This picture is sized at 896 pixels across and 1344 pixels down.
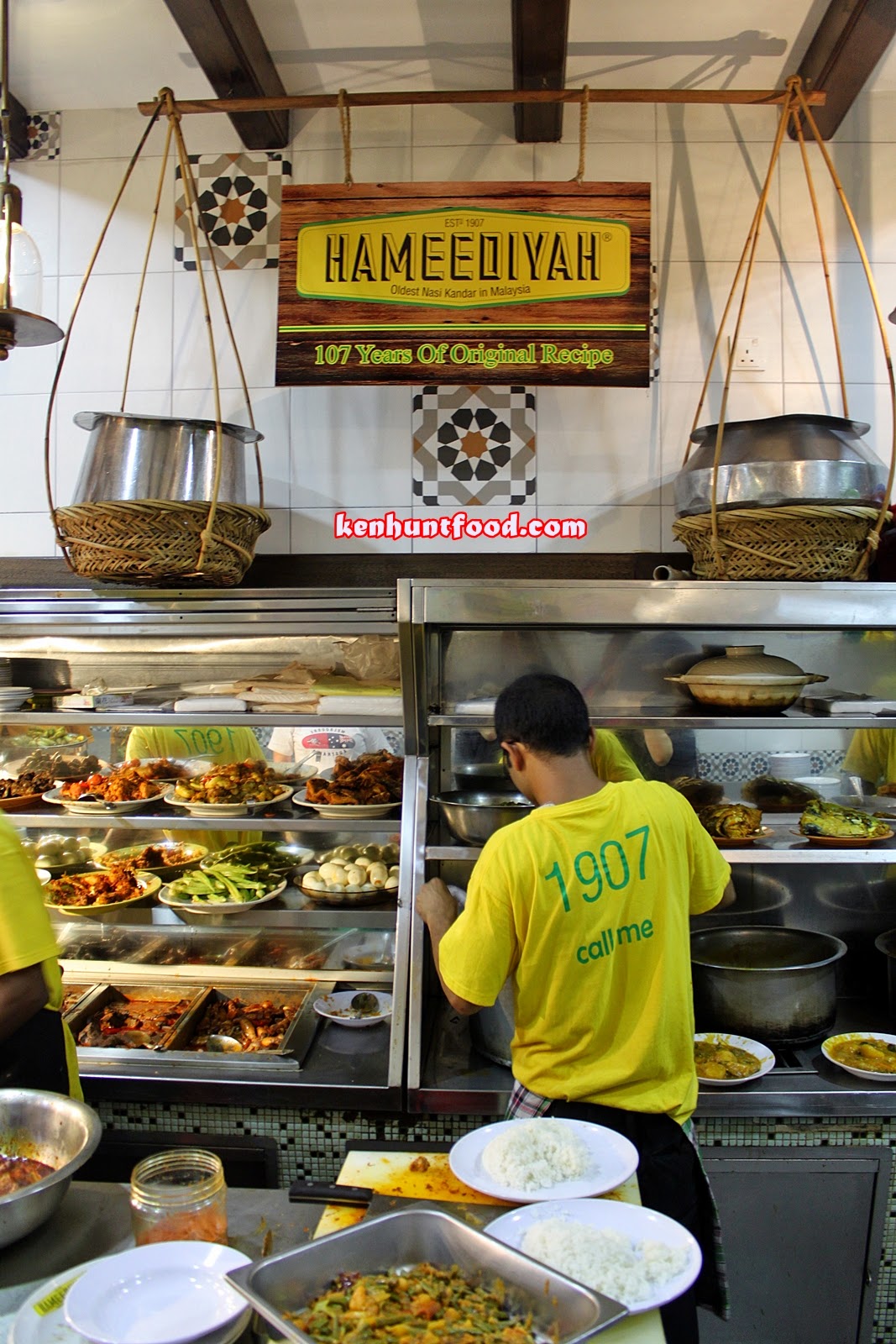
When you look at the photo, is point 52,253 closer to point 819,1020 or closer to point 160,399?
point 160,399

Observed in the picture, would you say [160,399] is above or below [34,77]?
below

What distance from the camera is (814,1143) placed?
2.70 m

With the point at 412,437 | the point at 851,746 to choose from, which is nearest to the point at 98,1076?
the point at 412,437

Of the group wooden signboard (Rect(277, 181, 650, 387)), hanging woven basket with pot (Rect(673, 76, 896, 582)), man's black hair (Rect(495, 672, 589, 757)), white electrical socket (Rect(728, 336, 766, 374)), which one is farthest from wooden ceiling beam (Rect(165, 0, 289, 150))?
man's black hair (Rect(495, 672, 589, 757))

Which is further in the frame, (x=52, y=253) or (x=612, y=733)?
(x=52, y=253)

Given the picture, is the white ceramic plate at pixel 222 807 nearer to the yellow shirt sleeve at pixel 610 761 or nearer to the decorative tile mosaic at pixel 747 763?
the yellow shirt sleeve at pixel 610 761

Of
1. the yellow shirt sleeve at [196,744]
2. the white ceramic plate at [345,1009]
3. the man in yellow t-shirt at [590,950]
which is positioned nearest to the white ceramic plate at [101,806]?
the yellow shirt sleeve at [196,744]

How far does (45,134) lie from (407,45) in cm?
156

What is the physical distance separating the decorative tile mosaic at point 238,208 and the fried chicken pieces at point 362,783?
1.99 m

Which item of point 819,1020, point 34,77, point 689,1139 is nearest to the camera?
point 689,1139

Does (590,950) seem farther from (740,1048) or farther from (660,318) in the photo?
(660,318)

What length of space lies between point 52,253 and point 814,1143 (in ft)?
13.7

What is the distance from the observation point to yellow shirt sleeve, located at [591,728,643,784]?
3211mm

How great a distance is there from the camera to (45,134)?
153 inches
